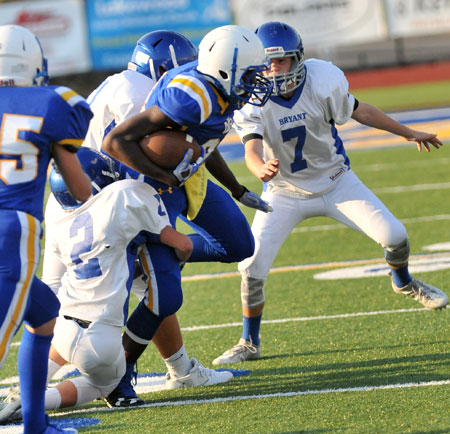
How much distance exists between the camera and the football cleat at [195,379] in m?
3.82

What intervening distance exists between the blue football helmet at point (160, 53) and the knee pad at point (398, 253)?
1.43m

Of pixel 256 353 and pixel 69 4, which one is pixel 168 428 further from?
pixel 69 4

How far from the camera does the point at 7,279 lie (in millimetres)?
→ 2783

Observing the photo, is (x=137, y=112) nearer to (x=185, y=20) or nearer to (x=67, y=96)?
(x=67, y=96)

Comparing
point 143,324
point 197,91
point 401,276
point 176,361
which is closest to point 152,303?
point 143,324

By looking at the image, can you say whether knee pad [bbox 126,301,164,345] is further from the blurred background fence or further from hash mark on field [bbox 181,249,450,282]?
the blurred background fence

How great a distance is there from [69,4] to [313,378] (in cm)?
1512

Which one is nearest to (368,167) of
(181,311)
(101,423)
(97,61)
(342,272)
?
(342,272)

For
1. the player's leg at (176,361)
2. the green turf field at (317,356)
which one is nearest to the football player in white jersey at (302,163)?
the green turf field at (317,356)

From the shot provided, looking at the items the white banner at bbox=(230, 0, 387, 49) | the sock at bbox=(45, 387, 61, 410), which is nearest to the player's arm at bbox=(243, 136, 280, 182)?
the sock at bbox=(45, 387, 61, 410)

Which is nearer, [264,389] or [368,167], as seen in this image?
[264,389]

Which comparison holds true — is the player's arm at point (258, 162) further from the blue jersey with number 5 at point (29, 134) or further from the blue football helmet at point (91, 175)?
the blue jersey with number 5 at point (29, 134)

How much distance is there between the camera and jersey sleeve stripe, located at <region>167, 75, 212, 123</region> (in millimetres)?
3375

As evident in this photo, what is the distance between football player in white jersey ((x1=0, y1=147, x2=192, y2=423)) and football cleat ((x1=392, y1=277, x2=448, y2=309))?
1.62 m
